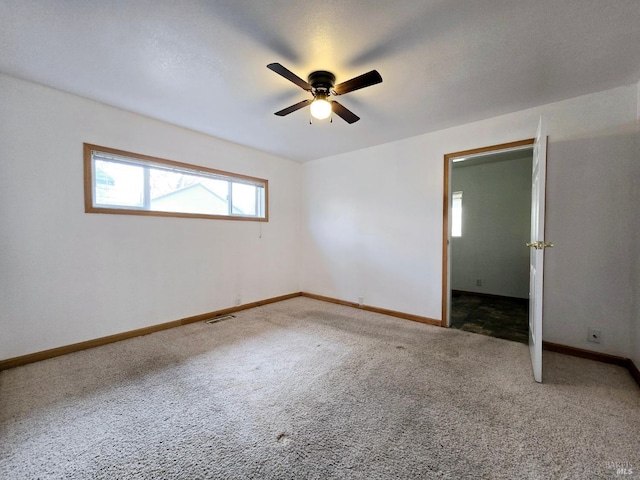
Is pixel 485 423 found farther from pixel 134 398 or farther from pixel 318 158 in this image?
pixel 318 158

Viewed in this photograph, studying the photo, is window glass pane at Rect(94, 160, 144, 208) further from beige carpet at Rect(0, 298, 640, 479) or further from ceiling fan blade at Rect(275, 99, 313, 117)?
ceiling fan blade at Rect(275, 99, 313, 117)

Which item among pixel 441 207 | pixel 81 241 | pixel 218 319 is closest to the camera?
pixel 81 241

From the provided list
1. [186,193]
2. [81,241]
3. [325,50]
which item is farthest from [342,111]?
[81,241]

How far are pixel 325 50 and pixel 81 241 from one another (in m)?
2.89

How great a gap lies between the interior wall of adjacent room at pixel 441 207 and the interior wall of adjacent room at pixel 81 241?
173 centimetres

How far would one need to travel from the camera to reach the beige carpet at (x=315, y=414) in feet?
4.20

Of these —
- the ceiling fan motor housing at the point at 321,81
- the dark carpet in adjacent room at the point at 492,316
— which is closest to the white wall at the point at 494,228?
the dark carpet in adjacent room at the point at 492,316

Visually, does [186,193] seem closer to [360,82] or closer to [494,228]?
[360,82]

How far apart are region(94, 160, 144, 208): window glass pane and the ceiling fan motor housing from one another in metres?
2.28

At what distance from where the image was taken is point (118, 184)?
288cm

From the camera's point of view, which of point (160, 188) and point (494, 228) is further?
point (494, 228)

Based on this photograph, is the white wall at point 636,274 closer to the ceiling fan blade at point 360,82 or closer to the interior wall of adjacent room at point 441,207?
the interior wall of adjacent room at point 441,207

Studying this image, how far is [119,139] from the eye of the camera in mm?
2811

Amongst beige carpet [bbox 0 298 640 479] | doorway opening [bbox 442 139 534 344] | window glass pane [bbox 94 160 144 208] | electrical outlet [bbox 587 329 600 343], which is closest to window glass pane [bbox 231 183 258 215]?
window glass pane [bbox 94 160 144 208]
